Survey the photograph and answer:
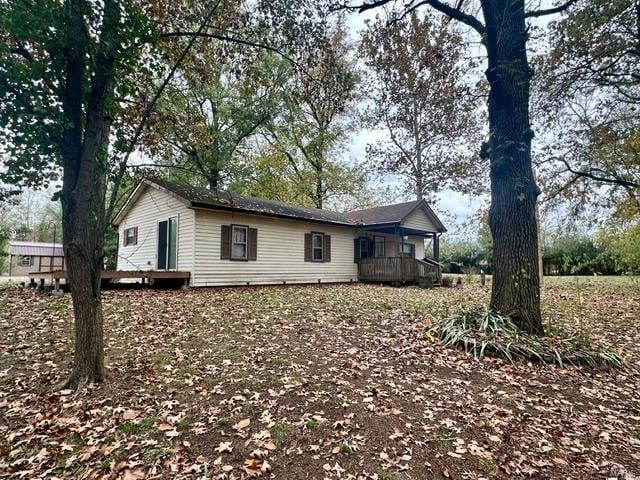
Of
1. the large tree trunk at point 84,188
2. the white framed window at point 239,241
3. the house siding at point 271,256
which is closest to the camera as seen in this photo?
the large tree trunk at point 84,188

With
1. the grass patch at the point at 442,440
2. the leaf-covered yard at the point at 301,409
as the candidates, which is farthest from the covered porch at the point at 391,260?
the grass patch at the point at 442,440

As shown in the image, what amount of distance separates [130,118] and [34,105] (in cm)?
343

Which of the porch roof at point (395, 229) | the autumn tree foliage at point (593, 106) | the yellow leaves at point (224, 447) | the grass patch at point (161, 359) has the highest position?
the autumn tree foliage at point (593, 106)

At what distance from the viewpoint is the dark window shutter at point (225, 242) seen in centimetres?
1243

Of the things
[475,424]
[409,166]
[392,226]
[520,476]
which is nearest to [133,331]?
[475,424]

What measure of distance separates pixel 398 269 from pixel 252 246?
7396 mm

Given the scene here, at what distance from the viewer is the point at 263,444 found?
3.00 m

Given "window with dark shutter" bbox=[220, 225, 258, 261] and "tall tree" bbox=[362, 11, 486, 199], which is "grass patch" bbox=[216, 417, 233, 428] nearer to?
"tall tree" bbox=[362, 11, 486, 199]

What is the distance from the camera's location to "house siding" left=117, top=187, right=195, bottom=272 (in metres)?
12.0

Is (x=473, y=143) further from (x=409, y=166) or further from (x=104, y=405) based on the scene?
(x=104, y=405)

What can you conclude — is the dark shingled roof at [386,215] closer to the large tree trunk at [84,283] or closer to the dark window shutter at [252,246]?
the dark window shutter at [252,246]

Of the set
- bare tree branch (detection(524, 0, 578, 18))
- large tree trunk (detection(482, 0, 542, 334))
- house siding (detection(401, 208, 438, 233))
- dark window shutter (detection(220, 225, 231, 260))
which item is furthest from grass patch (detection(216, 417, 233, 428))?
house siding (detection(401, 208, 438, 233))

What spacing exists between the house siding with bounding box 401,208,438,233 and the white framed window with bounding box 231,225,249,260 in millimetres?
8303

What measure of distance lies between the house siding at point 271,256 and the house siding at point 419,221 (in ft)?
9.40
